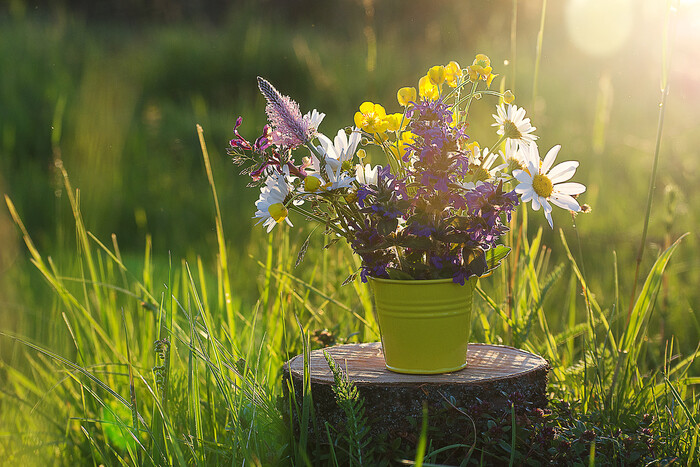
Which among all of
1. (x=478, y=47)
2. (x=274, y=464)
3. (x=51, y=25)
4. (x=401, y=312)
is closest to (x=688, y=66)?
(x=478, y=47)

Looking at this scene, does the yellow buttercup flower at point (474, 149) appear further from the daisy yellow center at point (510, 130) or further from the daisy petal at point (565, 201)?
the daisy petal at point (565, 201)

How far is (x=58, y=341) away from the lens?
80.7 inches

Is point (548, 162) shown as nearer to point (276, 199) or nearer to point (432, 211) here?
point (432, 211)

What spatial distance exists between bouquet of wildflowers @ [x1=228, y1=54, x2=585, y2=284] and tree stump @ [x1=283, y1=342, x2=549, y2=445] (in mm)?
229

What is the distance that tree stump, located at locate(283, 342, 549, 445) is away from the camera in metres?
1.35

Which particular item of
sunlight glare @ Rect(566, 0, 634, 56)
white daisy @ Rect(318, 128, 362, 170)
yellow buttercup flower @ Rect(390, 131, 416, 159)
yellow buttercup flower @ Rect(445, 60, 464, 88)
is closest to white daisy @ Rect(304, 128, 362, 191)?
white daisy @ Rect(318, 128, 362, 170)

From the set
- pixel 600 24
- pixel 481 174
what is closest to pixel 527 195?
pixel 481 174

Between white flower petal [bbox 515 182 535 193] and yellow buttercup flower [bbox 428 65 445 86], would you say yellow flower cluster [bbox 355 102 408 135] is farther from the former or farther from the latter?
white flower petal [bbox 515 182 535 193]

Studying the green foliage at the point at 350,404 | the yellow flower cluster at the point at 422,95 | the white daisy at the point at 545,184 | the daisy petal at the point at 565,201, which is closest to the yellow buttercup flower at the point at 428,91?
the yellow flower cluster at the point at 422,95

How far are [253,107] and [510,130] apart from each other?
167 inches

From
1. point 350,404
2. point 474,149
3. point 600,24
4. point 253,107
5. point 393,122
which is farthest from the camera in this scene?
point 253,107

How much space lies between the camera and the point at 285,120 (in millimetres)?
1286

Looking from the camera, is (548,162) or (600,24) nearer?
(548,162)

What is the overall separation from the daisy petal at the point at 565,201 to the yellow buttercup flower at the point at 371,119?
37 centimetres
